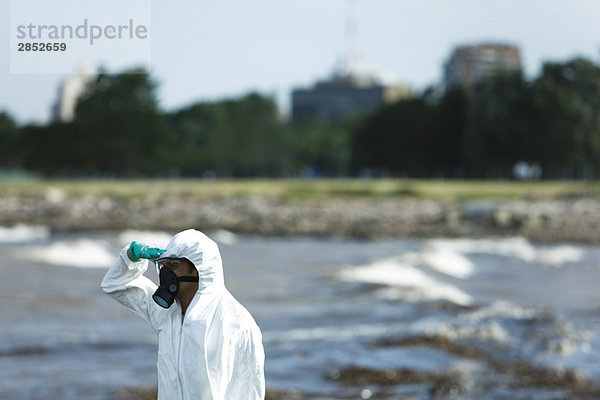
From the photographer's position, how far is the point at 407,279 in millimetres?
25031

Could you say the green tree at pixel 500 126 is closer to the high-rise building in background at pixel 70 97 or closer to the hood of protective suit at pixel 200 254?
the high-rise building in background at pixel 70 97

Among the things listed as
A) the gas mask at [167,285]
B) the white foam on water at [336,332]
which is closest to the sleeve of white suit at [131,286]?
the gas mask at [167,285]

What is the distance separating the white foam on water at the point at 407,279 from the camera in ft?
66.5

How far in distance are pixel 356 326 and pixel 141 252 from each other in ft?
41.0

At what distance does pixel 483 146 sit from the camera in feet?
265

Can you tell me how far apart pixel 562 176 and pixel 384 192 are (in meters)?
27.5

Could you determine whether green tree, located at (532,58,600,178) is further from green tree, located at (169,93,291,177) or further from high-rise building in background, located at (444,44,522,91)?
high-rise building in background, located at (444,44,522,91)

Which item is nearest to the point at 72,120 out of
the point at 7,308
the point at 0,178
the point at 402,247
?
the point at 0,178

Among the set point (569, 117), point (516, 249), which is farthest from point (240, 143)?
point (516, 249)

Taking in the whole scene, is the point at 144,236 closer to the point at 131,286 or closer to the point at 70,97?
the point at 131,286

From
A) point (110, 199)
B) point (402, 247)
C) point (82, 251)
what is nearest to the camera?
point (82, 251)

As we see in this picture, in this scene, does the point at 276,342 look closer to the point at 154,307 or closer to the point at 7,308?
the point at 7,308

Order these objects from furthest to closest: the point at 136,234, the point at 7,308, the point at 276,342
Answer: the point at 136,234, the point at 7,308, the point at 276,342

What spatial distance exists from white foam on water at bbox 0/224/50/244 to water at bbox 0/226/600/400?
8.03 metres
